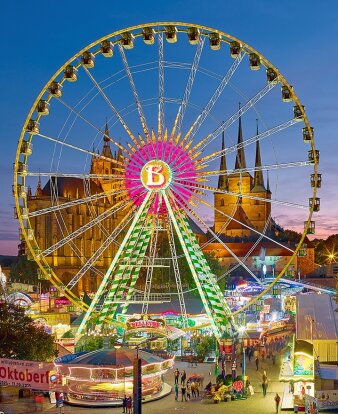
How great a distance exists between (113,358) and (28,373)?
8737 mm

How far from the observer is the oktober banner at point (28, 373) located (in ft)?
74.0

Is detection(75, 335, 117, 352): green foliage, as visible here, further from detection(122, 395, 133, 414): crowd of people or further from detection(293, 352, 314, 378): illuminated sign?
detection(293, 352, 314, 378): illuminated sign

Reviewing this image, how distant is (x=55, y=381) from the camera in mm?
22938

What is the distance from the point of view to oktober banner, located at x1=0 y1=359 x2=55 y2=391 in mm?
22547

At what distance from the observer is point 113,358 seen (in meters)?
31.0

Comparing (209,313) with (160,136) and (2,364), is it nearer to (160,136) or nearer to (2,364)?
(160,136)

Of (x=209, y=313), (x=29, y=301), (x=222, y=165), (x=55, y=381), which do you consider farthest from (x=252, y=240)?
(x=55, y=381)

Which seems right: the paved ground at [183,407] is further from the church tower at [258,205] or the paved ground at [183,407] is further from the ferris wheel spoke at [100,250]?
the church tower at [258,205]

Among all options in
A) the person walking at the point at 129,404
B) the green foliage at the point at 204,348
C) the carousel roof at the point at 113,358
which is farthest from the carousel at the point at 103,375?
the green foliage at the point at 204,348

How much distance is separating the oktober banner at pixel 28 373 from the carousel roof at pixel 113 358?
8012mm

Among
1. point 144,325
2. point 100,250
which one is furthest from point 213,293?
point 100,250

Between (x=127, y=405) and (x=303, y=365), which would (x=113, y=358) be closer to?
(x=127, y=405)

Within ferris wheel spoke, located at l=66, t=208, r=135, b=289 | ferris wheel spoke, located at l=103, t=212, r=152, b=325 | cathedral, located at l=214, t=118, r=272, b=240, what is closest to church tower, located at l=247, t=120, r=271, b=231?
cathedral, located at l=214, t=118, r=272, b=240

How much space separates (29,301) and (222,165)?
261 ft
